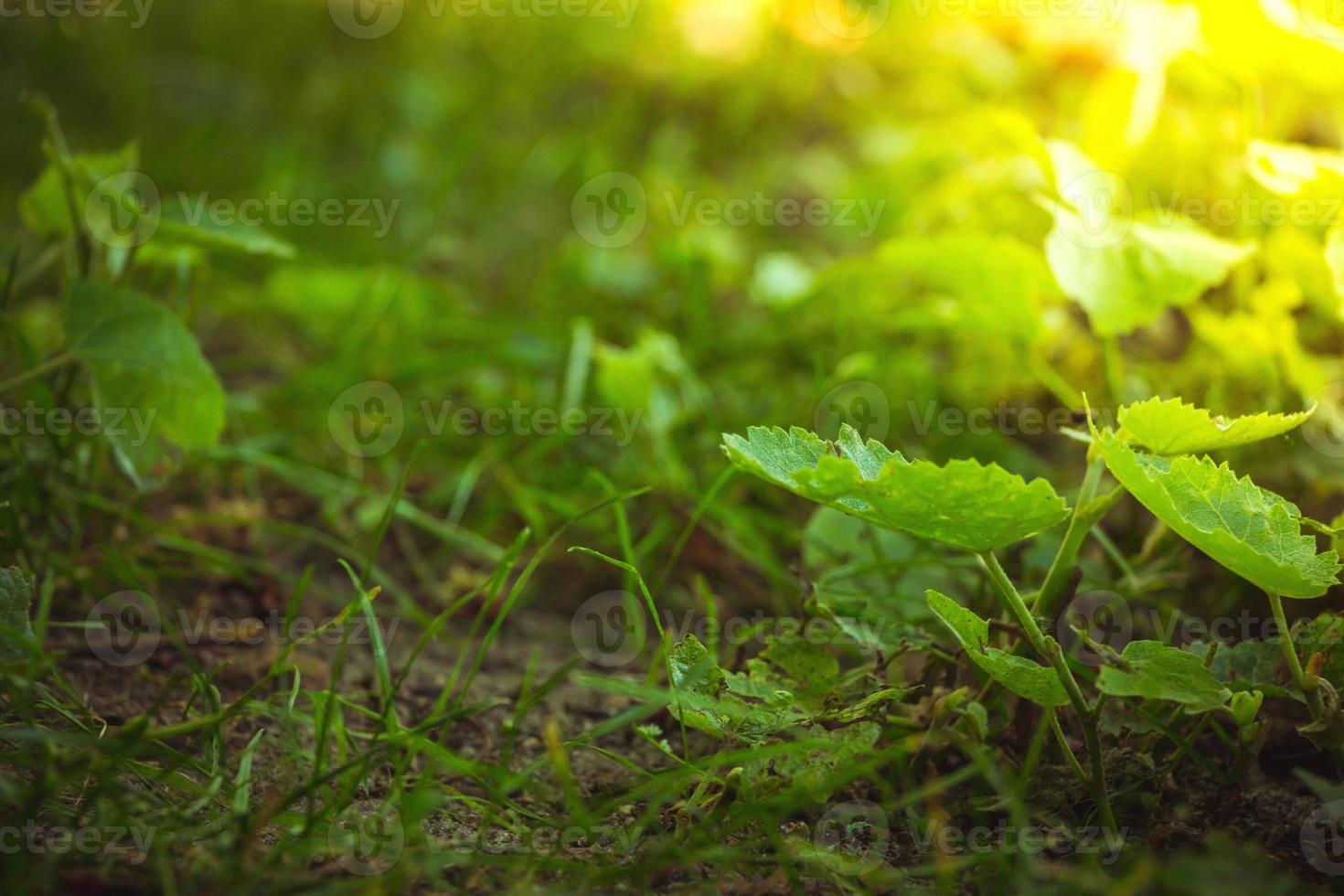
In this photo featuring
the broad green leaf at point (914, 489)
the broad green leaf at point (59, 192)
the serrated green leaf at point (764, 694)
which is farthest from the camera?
the broad green leaf at point (59, 192)

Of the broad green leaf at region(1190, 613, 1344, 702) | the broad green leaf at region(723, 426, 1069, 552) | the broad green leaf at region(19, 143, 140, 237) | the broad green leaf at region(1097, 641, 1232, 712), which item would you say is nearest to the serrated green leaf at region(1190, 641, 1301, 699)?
the broad green leaf at region(1190, 613, 1344, 702)

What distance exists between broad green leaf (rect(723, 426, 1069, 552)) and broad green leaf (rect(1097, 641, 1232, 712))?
0.13 m

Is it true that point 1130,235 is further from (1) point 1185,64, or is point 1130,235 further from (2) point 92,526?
(2) point 92,526

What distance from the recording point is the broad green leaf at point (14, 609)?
875mm

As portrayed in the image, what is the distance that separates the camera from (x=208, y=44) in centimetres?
276

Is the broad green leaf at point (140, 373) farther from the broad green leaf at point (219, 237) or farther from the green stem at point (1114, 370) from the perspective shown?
the green stem at point (1114, 370)

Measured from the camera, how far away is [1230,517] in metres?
0.81

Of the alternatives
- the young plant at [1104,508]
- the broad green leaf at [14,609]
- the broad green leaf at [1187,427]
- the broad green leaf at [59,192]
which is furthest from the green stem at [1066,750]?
the broad green leaf at [59,192]

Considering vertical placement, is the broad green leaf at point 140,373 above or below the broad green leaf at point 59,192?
below

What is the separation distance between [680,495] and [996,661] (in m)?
0.67

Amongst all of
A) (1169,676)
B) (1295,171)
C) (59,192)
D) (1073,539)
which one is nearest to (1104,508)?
(1073,539)

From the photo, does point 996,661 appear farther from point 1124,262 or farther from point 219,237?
point 219,237

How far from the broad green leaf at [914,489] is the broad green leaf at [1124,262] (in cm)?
45

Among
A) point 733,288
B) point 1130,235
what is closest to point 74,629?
point 1130,235
